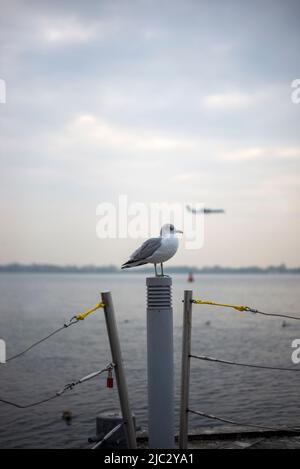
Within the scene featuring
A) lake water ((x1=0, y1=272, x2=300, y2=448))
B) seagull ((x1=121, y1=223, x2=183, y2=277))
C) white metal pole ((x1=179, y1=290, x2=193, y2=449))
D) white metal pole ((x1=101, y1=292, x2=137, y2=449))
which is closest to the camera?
white metal pole ((x1=101, y1=292, x2=137, y2=449))

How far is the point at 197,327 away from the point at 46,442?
37.1 metres

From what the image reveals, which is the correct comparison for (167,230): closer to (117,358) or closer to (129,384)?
(117,358)

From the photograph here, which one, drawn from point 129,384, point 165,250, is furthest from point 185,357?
point 129,384

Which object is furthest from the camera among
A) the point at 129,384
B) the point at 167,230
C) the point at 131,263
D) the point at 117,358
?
the point at 129,384

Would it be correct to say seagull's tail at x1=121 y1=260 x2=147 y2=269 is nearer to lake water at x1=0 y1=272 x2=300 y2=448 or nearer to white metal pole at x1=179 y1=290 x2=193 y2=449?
white metal pole at x1=179 y1=290 x2=193 y2=449

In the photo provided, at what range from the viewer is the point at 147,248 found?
271 inches

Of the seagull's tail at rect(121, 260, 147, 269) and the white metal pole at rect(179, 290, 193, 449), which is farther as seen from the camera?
the seagull's tail at rect(121, 260, 147, 269)

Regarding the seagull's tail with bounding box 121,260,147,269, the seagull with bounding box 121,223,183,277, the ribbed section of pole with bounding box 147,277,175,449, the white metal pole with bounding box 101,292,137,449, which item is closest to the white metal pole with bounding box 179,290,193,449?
the ribbed section of pole with bounding box 147,277,175,449

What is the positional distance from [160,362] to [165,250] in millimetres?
1455

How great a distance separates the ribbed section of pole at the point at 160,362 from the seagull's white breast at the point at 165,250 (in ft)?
2.06

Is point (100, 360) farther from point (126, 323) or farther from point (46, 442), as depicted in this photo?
point (126, 323)

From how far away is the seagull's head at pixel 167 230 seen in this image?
274 inches

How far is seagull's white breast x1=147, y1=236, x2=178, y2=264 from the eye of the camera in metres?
6.81
